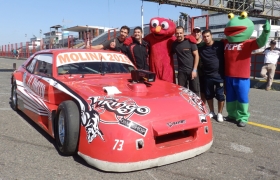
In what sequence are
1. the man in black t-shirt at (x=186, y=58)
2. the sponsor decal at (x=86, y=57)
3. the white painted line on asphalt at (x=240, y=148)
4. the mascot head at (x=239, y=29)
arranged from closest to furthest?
the white painted line on asphalt at (x=240, y=148)
the sponsor decal at (x=86, y=57)
the mascot head at (x=239, y=29)
the man in black t-shirt at (x=186, y=58)

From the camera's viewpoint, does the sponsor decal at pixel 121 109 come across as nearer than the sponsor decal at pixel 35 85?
Yes

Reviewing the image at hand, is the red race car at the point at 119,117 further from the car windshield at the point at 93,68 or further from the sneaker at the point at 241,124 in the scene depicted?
the sneaker at the point at 241,124

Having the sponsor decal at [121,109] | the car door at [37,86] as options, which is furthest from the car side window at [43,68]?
the sponsor decal at [121,109]

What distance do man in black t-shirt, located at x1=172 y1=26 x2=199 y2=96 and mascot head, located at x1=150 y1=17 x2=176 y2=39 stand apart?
0.25 metres

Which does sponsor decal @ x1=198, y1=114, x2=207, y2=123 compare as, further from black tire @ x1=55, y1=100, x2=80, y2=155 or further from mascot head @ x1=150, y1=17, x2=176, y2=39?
mascot head @ x1=150, y1=17, x2=176, y2=39

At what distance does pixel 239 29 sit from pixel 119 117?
9.06 ft

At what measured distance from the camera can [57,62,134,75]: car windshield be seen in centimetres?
414

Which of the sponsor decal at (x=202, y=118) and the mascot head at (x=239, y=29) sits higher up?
the mascot head at (x=239, y=29)

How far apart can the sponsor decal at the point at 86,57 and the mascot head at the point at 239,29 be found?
176 cm

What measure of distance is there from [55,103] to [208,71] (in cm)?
258

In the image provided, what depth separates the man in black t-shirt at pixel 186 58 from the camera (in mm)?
4793

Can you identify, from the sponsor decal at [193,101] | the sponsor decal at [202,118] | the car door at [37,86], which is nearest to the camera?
the sponsor decal at [202,118]

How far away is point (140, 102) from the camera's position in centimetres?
312

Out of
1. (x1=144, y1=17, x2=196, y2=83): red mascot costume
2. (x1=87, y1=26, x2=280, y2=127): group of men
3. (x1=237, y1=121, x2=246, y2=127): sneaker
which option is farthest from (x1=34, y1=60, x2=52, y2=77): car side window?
(x1=237, y1=121, x2=246, y2=127): sneaker
